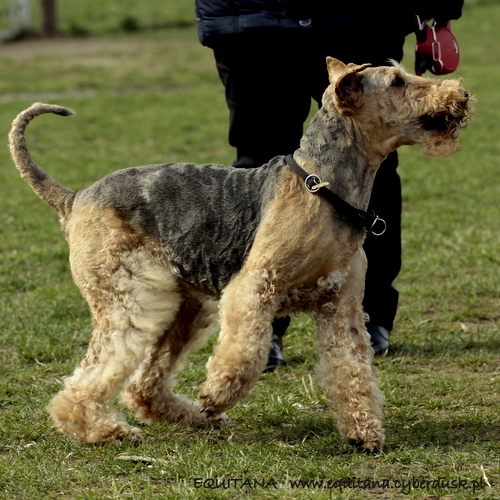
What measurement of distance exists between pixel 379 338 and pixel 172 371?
1.41m

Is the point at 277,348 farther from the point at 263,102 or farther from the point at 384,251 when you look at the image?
the point at 263,102

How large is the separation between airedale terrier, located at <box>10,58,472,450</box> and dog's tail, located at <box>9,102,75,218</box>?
43 millimetres

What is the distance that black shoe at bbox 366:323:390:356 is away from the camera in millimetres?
5180

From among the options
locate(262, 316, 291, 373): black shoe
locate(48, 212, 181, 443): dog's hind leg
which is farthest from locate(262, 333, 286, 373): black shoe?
locate(48, 212, 181, 443): dog's hind leg

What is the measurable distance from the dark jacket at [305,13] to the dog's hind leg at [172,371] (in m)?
1.55

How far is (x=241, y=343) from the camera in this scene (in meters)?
3.76

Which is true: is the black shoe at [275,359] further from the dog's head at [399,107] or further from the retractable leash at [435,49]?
the retractable leash at [435,49]

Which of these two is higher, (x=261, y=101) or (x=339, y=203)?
(x=261, y=101)

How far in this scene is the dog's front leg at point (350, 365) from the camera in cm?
387

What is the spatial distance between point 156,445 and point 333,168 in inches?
58.6

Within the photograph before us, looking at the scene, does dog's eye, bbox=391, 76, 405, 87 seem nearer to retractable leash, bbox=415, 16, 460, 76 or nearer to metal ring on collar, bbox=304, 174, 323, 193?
metal ring on collar, bbox=304, 174, 323, 193

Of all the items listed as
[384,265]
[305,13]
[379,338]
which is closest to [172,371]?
[379,338]

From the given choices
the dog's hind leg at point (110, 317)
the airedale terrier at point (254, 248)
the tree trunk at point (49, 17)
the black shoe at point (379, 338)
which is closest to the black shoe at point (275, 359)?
the black shoe at point (379, 338)

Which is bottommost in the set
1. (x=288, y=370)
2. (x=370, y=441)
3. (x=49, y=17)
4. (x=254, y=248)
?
(x=288, y=370)
